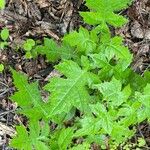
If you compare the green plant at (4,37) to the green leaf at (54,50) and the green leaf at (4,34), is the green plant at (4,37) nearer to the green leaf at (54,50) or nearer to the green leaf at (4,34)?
the green leaf at (4,34)

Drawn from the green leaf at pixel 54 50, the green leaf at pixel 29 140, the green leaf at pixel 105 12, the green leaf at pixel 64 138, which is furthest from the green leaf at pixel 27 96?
the green leaf at pixel 105 12

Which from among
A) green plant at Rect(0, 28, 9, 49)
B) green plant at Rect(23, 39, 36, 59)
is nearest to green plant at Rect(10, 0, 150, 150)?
green plant at Rect(23, 39, 36, 59)

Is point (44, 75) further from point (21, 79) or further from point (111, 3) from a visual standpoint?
point (111, 3)

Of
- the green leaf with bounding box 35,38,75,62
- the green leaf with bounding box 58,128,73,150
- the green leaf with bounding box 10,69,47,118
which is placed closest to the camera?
the green leaf with bounding box 58,128,73,150

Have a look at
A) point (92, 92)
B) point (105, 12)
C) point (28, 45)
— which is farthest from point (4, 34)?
point (105, 12)

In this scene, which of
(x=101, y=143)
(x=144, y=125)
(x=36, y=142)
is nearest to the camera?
(x=36, y=142)

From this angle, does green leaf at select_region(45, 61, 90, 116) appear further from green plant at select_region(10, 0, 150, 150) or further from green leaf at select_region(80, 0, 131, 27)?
green leaf at select_region(80, 0, 131, 27)

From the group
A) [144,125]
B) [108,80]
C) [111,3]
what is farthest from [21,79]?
[144,125]

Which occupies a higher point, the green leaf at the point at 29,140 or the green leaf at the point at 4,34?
the green leaf at the point at 4,34
